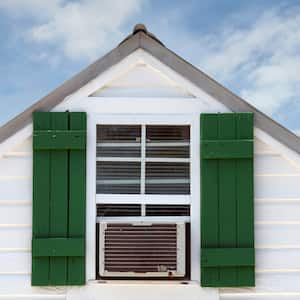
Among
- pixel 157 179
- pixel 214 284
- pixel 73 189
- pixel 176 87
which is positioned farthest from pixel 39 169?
pixel 214 284

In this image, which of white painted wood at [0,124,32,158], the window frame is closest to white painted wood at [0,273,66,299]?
the window frame

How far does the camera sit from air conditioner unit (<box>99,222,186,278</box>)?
3.34 meters

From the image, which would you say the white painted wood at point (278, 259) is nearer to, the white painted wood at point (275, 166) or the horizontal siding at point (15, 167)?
the white painted wood at point (275, 166)

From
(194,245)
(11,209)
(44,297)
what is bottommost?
(44,297)

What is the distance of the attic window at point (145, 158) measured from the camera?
3520 millimetres

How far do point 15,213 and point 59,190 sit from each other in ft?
1.39

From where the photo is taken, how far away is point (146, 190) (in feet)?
11.6

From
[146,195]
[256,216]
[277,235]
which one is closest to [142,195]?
[146,195]

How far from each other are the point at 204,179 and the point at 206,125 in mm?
435

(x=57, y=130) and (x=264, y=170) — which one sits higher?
(x=57, y=130)

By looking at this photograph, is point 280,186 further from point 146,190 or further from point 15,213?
point 15,213

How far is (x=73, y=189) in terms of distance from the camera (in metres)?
3.40

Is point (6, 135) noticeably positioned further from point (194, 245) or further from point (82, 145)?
point (194, 245)

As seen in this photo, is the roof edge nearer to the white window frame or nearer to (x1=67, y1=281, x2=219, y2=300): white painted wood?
the white window frame
